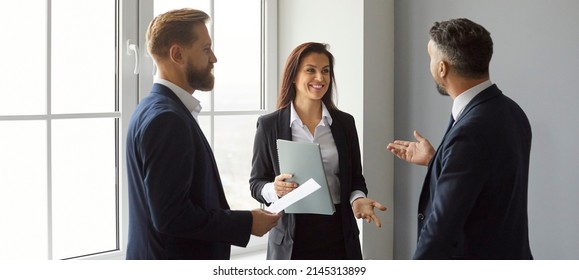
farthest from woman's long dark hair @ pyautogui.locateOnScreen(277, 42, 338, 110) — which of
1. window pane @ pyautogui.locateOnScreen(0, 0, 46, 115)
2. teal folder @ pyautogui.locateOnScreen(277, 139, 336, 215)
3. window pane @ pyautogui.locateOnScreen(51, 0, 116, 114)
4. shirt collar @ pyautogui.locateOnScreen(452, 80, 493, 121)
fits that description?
window pane @ pyautogui.locateOnScreen(0, 0, 46, 115)

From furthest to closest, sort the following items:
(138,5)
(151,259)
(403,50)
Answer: (403,50), (138,5), (151,259)

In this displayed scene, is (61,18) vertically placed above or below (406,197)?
above

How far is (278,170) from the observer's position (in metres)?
2.62

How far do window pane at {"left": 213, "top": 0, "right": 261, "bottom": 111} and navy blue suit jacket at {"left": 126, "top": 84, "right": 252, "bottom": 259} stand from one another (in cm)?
153

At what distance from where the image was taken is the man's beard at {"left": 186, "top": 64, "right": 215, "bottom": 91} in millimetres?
1853

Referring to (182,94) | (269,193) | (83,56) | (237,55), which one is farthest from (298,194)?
(237,55)

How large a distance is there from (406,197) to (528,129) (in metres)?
1.55

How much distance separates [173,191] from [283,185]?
2.67ft

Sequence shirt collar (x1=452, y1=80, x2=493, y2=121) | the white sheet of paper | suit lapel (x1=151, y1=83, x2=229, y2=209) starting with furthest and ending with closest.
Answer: the white sheet of paper → shirt collar (x1=452, y1=80, x2=493, y2=121) → suit lapel (x1=151, y1=83, x2=229, y2=209)

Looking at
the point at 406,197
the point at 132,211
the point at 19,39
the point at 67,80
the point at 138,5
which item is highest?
the point at 138,5

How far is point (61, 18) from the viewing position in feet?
8.50

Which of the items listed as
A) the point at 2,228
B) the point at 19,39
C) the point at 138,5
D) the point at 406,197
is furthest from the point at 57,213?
the point at 406,197

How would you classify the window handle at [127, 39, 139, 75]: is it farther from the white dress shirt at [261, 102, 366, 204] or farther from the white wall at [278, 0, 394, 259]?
the white wall at [278, 0, 394, 259]

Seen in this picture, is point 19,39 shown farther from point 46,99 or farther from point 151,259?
point 151,259
